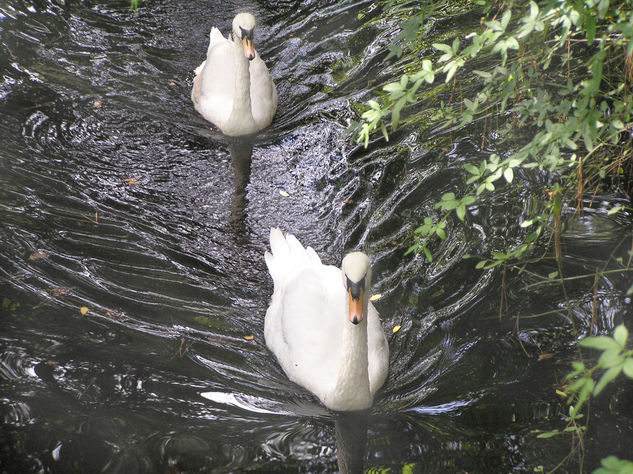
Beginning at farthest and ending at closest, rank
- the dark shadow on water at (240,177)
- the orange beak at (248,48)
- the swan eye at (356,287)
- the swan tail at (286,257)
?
the orange beak at (248,48), the dark shadow on water at (240,177), the swan tail at (286,257), the swan eye at (356,287)

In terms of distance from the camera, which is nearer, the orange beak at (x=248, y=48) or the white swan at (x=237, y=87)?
the orange beak at (x=248, y=48)

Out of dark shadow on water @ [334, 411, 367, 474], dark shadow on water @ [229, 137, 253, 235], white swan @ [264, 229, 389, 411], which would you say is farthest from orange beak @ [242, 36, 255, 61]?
dark shadow on water @ [334, 411, 367, 474]

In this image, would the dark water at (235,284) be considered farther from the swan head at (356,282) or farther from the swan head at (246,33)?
the swan head at (246,33)

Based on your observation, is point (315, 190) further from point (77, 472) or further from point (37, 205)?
point (77, 472)

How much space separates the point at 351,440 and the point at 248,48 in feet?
12.9

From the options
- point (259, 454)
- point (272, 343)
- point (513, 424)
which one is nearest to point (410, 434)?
point (513, 424)

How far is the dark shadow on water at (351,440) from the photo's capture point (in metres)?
3.77

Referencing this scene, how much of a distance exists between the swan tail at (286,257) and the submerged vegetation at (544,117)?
2.54 feet

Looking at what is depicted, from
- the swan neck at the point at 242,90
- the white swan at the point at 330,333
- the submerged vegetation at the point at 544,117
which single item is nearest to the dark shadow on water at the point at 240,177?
the swan neck at the point at 242,90

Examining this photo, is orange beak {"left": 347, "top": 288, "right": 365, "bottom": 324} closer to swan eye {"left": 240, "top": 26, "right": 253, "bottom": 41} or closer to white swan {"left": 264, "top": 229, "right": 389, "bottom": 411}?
white swan {"left": 264, "top": 229, "right": 389, "bottom": 411}

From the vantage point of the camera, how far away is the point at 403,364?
4.50 metres

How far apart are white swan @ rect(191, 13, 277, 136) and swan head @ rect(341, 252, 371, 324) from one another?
10.9 feet

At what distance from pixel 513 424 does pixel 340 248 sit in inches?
87.4

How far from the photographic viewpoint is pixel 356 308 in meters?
3.87
